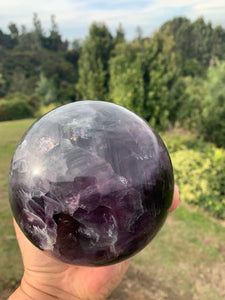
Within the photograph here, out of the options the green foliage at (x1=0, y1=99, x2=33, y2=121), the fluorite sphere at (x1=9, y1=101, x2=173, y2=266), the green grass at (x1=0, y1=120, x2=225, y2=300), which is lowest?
the green foliage at (x1=0, y1=99, x2=33, y2=121)

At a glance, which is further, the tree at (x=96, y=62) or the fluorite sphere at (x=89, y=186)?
the tree at (x=96, y=62)

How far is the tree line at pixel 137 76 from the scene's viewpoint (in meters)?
12.6

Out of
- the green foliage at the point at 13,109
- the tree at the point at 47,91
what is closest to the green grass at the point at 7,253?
the tree at the point at 47,91

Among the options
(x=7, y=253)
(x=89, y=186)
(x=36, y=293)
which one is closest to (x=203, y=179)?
(x=7, y=253)

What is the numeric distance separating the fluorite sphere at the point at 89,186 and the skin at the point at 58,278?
1.57 feet

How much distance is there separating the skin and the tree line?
30.7 ft

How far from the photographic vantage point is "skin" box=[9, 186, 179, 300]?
2.64 meters

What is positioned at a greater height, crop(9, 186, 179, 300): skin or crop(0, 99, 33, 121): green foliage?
crop(9, 186, 179, 300): skin

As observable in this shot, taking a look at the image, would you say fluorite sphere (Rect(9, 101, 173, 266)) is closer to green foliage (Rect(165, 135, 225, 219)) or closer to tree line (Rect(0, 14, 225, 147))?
green foliage (Rect(165, 135, 225, 219))

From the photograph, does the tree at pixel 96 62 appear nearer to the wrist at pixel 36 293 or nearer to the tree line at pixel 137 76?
the tree line at pixel 137 76

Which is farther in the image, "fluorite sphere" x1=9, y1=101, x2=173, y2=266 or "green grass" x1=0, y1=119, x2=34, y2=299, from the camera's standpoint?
"green grass" x1=0, y1=119, x2=34, y2=299

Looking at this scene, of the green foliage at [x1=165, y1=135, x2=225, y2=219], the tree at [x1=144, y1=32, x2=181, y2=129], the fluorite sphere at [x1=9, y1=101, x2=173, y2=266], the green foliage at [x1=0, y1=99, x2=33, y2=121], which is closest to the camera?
the fluorite sphere at [x1=9, y1=101, x2=173, y2=266]

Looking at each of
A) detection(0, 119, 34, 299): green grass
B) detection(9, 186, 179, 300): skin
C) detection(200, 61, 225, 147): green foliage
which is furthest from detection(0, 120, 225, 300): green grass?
detection(200, 61, 225, 147): green foliage

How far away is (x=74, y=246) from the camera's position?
208 cm
